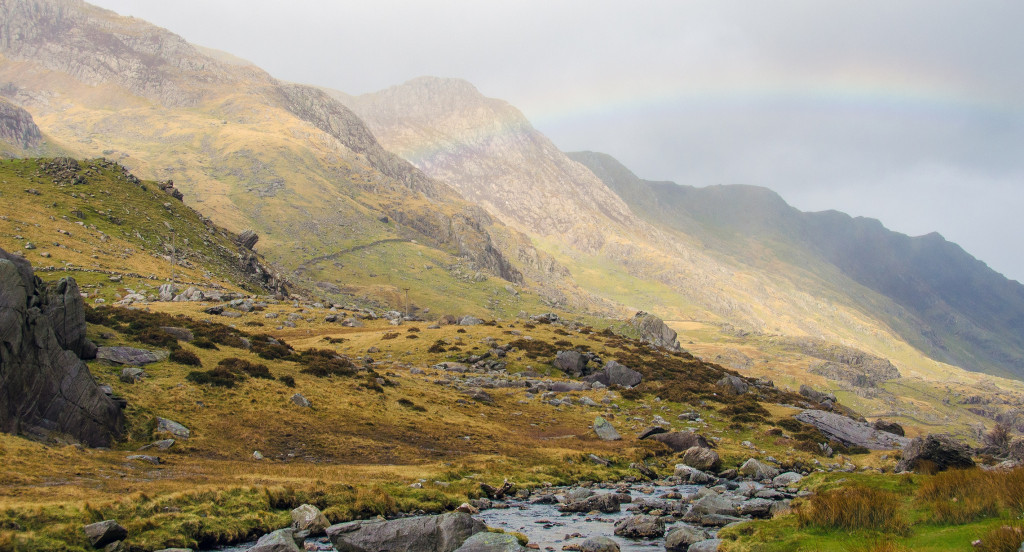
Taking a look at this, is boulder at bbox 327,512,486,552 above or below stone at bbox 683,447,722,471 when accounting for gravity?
above

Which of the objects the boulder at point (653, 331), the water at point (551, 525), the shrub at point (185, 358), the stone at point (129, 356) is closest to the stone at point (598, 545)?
A: the water at point (551, 525)

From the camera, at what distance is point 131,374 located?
3228 cm

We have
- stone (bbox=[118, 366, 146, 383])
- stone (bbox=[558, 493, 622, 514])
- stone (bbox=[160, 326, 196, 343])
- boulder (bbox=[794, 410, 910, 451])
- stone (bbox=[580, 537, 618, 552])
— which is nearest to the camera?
stone (bbox=[580, 537, 618, 552])

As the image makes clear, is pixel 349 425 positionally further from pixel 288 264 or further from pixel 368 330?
pixel 288 264

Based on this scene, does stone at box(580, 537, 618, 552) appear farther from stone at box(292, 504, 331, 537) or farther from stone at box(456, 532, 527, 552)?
stone at box(292, 504, 331, 537)

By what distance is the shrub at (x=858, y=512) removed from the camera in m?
16.3

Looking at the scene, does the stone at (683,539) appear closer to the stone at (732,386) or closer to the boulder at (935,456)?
the boulder at (935,456)

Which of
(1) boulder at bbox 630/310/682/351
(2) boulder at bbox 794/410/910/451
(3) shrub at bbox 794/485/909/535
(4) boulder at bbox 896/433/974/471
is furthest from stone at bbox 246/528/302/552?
(1) boulder at bbox 630/310/682/351

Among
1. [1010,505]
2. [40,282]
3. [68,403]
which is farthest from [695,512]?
[40,282]

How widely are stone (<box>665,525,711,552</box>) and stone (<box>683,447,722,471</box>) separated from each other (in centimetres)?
1876

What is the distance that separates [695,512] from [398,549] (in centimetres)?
1430

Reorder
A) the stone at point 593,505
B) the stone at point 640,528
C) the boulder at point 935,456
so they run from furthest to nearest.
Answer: the boulder at point 935,456, the stone at point 593,505, the stone at point 640,528

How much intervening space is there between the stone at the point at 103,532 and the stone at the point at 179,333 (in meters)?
29.5

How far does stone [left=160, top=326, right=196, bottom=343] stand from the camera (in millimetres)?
42900
